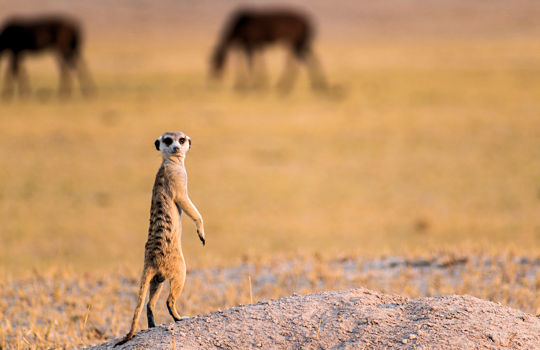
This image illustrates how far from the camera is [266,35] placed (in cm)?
2816

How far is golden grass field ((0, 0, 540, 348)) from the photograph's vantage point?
7453 mm

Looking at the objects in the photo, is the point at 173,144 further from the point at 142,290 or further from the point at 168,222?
the point at 142,290

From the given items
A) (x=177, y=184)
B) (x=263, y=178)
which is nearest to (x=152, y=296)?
(x=177, y=184)

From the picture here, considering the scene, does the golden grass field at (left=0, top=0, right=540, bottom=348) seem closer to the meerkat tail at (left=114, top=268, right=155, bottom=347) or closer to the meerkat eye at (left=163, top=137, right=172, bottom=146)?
the meerkat tail at (left=114, top=268, right=155, bottom=347)

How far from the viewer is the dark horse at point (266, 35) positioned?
28.1 meters

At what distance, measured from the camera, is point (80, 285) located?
7117 mm

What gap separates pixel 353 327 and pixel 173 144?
154cm

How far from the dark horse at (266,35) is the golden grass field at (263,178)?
1.13 m

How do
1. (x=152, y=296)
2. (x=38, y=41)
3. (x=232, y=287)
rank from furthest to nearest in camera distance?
(x=38, y=41)
(x=232, y=287)
(x=152, y=296)

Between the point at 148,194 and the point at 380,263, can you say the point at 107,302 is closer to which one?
the point at 380,263

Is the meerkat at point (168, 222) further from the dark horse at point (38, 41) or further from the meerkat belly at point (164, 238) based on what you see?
the dark horse at point (38, 41)

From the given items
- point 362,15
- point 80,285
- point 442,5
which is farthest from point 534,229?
point 442,5

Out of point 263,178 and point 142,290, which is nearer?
point 142,290

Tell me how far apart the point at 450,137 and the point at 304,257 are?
1182cm
